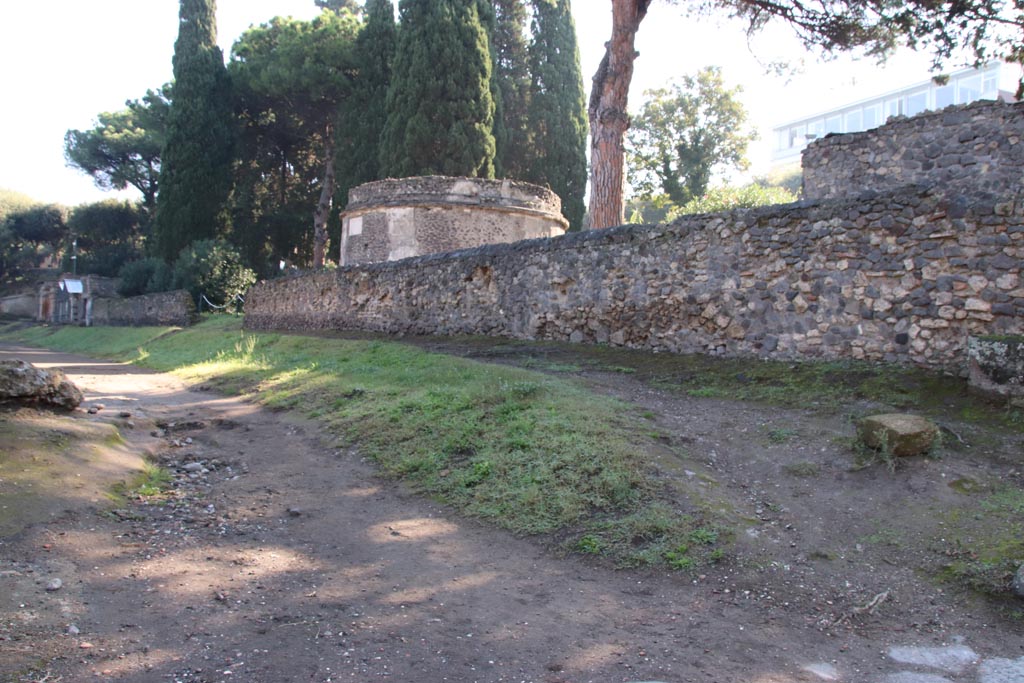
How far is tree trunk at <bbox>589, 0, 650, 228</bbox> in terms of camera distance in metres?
14.7

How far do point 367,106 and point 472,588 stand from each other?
28470 millimetres

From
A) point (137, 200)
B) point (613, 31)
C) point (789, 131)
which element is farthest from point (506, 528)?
point (789, 131)

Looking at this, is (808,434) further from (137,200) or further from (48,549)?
(137,200)

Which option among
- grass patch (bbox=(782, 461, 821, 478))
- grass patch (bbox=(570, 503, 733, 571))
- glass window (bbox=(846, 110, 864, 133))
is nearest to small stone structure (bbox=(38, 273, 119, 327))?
grass patch (bbox=(570, 503, 733, 571))

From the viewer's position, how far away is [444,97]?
1032 inches

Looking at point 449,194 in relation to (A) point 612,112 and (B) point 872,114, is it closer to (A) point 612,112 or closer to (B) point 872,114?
(A) point 612,112

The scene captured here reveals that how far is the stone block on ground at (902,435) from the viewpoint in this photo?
5.18 m

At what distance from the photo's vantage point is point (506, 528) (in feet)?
16.3

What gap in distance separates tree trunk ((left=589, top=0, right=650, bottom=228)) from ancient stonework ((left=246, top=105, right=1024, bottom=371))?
3.52m

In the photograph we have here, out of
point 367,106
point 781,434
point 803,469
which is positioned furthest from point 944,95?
point 803,469

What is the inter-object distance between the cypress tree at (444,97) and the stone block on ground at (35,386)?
20470mm

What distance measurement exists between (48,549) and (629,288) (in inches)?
295

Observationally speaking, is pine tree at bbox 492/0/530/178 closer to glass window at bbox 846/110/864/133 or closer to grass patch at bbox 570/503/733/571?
grass patch at bbox 570/503/733/571

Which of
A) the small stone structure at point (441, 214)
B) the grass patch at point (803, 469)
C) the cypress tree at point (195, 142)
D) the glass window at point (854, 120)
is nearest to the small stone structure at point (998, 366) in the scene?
the grass patch at point (803, 469)
